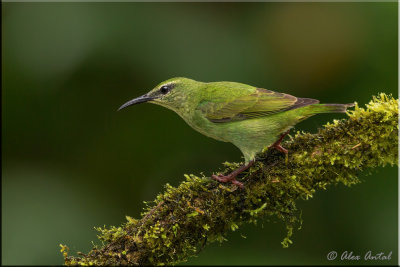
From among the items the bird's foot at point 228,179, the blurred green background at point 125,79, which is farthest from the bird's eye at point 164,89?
the bird's foot at point 228,179

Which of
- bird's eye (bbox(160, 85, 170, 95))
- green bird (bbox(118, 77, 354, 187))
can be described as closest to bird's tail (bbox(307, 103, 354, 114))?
green bird (bbox(118, 77, 354, 187))

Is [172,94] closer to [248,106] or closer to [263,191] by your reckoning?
[248,106]

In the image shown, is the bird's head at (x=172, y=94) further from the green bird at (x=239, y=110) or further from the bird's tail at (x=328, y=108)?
the bird's tail at (x=328, y=108)

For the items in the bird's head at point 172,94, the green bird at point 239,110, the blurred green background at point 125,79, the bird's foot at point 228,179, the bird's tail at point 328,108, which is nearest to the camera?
the bird's foot at point 228,179

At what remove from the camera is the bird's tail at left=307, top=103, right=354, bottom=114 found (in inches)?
136

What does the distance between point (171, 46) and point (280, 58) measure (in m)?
1.24

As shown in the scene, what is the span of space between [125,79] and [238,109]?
1874mm

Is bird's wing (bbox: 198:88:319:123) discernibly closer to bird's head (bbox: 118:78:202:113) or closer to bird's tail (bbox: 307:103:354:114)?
bird's tail (bbox: 307:103:354:114)

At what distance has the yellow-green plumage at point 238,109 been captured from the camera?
12.6 ft

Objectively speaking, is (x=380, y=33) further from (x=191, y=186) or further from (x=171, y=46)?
(x=191, y=186)

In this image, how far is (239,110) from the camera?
409cm

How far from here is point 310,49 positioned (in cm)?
570

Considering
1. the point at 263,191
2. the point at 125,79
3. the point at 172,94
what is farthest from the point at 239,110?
the point at 125,79

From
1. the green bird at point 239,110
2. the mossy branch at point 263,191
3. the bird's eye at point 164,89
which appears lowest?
the mossy branch at point 263,191
